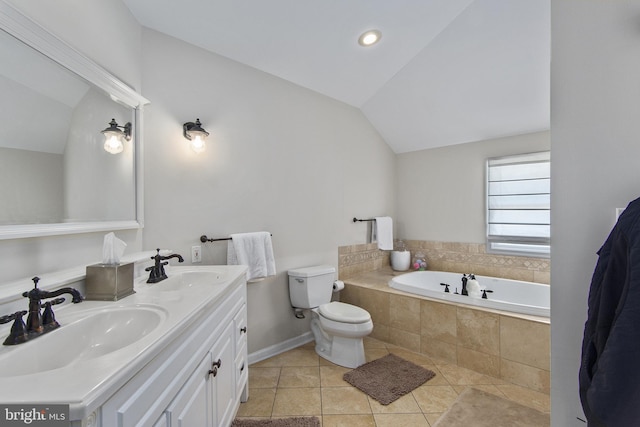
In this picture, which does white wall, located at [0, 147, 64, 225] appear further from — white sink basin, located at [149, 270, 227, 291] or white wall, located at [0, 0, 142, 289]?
white sink basin, located at [149, 270, 227, 291]

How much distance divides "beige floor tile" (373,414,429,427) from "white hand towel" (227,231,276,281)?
1247 mm

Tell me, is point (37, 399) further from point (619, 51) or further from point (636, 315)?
point (619, 51)

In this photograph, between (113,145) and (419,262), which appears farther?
(419,262)

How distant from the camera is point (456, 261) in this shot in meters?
3.38

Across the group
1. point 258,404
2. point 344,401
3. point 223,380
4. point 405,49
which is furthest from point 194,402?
point 405,49

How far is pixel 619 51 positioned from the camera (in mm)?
852

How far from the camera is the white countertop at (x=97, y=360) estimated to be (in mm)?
566

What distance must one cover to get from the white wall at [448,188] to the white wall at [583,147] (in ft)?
7.88

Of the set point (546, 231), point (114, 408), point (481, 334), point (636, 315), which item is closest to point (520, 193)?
point (546, 231)

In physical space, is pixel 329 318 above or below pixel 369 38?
below

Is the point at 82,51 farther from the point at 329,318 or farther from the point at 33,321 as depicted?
the point at 329,318

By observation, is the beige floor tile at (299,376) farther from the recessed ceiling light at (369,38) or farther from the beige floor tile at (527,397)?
the recessed ceiling light at (369,38)

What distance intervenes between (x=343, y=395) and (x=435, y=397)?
2.12ft

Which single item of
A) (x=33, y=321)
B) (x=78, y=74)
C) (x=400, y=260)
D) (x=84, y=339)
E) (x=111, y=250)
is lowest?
(x=400, y=260)
